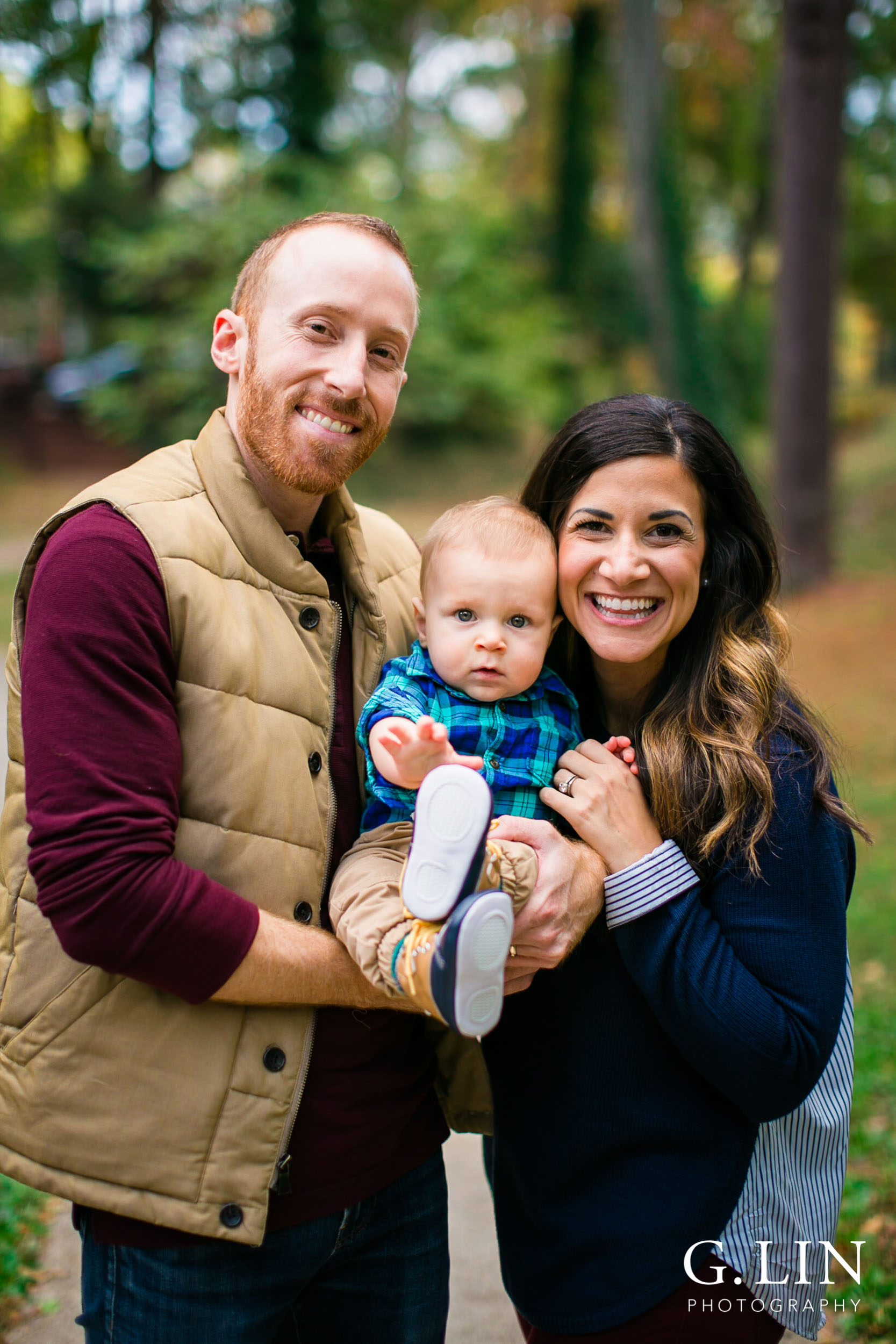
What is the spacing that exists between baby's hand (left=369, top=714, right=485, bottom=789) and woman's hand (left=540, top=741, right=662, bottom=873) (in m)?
0.32

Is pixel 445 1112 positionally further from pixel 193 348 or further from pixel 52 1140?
pixel 193 348

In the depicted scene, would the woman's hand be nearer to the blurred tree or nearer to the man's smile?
the man's smile

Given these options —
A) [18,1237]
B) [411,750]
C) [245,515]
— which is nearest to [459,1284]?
[18,1237]

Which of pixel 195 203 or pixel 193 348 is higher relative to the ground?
pixel 195 203

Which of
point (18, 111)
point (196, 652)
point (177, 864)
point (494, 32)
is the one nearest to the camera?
point (177, 864)

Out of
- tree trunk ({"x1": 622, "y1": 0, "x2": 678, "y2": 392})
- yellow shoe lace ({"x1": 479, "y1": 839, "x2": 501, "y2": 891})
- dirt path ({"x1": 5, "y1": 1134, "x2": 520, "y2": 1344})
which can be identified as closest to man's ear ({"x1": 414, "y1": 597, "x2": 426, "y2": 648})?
yellow shoe lace ({"x1": 479, "y1": 839, "x2": 501, "y2": 891})

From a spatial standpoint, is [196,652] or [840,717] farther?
[840,717]

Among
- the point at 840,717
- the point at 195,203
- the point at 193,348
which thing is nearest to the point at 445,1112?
the point at 840,717

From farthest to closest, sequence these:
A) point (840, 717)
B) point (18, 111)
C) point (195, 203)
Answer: point (18, 111) < point (195, 203) < point (840, 717)

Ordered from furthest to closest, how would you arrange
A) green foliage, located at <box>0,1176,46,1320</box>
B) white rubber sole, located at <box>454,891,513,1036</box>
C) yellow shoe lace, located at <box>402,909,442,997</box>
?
green foliage, located at <box>0,1176,46,1320</box>, yellow shoe lace, located at <box>402,909,442,997</box>, white rubber sole, located at <box>454,891,513,1036</box>

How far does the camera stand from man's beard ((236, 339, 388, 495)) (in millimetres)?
2146

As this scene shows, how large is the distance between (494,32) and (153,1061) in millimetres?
29936

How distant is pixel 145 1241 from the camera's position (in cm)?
195

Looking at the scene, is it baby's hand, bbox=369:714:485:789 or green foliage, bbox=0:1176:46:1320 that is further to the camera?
green foliage, bbox=0:1176:46:1320
